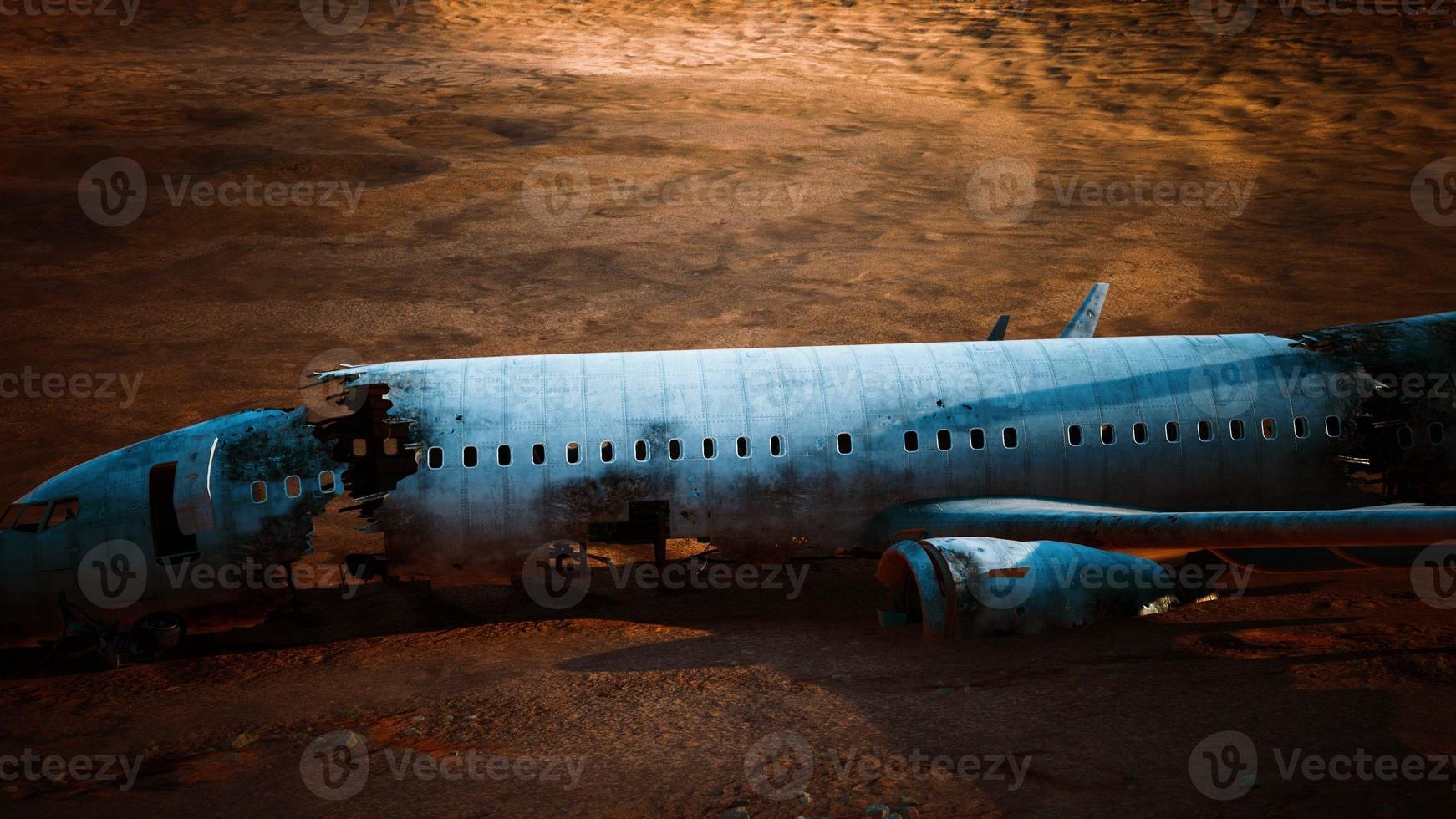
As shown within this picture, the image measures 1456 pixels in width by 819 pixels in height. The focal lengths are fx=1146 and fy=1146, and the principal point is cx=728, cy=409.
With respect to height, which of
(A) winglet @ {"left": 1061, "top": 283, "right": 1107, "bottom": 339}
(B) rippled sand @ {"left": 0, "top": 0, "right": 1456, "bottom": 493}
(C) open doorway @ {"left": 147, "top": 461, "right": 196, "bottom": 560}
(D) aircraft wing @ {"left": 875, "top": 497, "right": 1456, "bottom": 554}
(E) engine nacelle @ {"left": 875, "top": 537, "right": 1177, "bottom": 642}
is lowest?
(E) engine nacelle @ {"left": 875, "top": 537, "right": 1177, "bottom": 642}

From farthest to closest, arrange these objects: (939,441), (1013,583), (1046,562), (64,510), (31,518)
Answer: (939,441), (31,518), (64,510), (1046,562), (1013,583)

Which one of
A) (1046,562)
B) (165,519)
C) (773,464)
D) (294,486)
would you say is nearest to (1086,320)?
(1046,562)

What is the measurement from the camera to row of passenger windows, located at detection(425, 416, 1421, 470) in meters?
22.2

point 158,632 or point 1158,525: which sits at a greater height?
point 1158,525

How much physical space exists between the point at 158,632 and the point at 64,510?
119 inches

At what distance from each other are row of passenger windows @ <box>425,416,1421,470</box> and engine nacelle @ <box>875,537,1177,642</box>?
8.67 feet

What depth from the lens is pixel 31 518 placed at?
22.5 m

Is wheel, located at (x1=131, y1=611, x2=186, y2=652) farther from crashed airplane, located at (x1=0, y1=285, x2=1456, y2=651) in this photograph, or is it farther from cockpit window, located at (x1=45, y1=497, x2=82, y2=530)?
cockpit window, located at (x1=45, y1=497, x2=82, y2=530)

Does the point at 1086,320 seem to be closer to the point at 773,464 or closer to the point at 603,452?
the point at 773,464

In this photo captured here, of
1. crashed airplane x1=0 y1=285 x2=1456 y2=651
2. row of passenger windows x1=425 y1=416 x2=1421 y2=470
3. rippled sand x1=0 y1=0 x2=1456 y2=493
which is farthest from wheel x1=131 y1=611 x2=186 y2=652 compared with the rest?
rippled sand x1=0 y1=0 x2=1456 y2=493

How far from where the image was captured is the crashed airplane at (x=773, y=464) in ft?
71.4

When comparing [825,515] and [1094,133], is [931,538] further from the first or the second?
[1094,133]

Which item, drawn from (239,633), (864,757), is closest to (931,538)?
(864,757)

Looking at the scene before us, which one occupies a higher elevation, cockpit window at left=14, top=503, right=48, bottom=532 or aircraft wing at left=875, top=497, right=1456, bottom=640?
cockpit window at left=14, top=503, right=48, bottom=532
